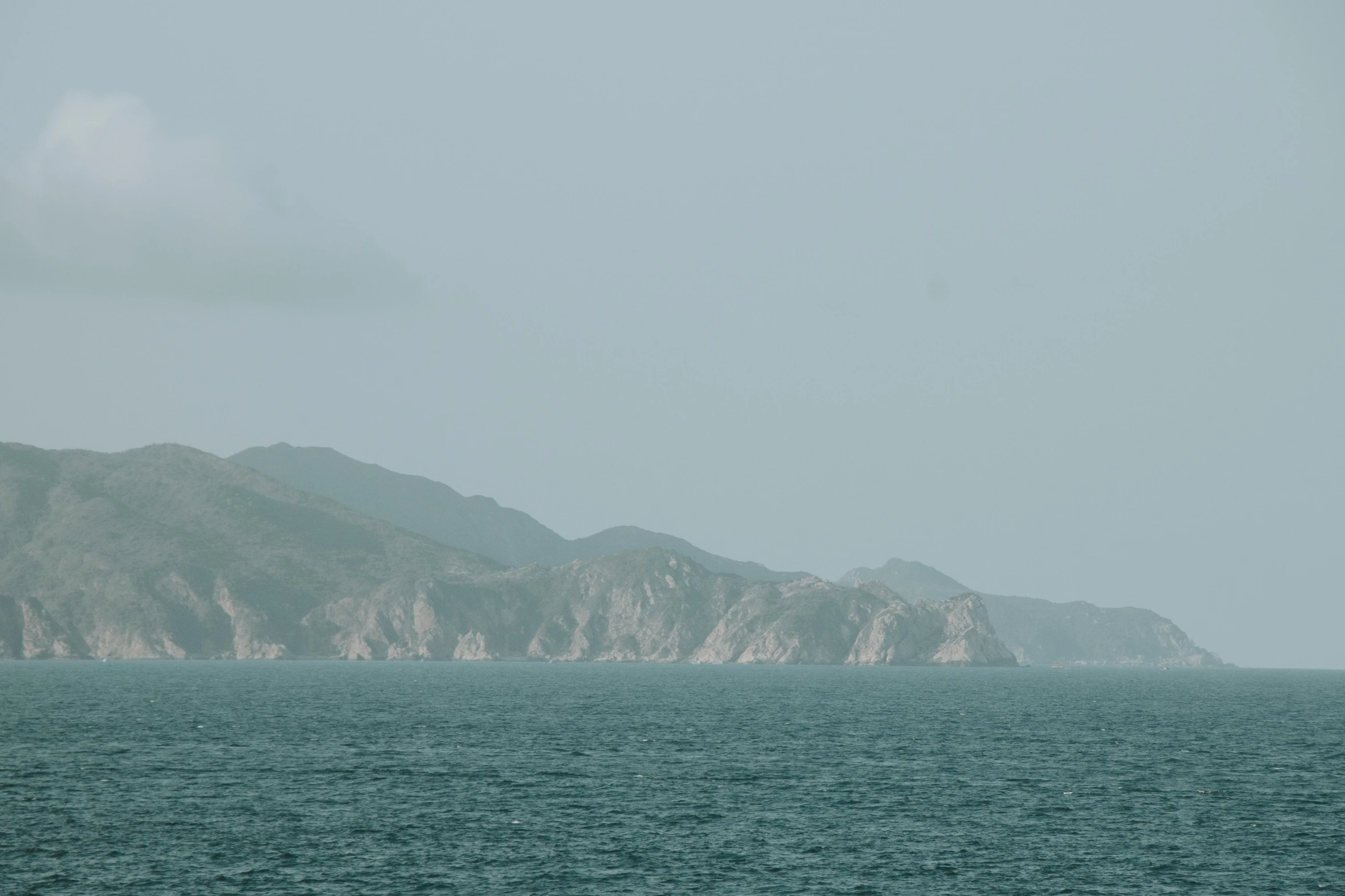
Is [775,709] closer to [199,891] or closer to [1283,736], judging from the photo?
[1283,736]

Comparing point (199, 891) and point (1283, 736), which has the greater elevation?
point (1283, 736)

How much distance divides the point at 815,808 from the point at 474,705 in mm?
111599

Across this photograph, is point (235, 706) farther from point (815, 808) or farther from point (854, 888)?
point (854, 888)

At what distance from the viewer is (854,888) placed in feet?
233

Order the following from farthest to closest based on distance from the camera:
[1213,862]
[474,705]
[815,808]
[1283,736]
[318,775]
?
[474,705]
[1283,736]
[318,775]
[815,808]
[1213,862]

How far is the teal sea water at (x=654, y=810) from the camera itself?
72750mm

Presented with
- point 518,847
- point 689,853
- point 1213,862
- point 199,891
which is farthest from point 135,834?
point 1213,862

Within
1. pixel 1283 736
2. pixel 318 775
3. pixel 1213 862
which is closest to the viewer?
pixel 1213 862

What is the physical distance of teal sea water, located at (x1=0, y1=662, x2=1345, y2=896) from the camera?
239ft

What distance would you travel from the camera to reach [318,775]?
107 meters

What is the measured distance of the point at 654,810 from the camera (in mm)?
92875

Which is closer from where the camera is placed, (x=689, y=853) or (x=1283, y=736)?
(x=689, y=853)

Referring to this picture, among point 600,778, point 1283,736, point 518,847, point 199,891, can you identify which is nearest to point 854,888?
point 518,847

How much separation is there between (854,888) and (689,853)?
1169cm
